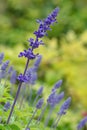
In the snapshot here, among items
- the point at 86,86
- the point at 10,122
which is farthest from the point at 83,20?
the point at 10,122

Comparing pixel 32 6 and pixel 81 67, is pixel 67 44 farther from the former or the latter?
pixel 32 6

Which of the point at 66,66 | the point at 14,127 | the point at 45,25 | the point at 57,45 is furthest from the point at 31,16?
the point at 45,25

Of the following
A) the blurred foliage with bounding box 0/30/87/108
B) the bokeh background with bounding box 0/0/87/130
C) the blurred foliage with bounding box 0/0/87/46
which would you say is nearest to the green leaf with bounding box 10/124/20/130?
the bokeh background with bounding box 0/0/87/130

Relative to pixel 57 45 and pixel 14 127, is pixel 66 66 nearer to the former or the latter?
pixel 57 45

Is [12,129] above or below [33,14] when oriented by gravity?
below

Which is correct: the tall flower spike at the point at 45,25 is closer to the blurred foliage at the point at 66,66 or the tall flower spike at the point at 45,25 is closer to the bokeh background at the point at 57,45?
the bokeh background at the point at 57,45

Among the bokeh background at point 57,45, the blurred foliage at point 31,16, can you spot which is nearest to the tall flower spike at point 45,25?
the bokeh background at point 57,45

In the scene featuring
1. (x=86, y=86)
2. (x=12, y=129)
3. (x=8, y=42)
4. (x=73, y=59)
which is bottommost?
(x=12, y=129)

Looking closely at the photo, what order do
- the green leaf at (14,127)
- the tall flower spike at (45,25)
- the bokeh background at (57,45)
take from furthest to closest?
the bokeh background at (57,45) → the green leaf at (14,127) → the tall flower spike at (45,25)
